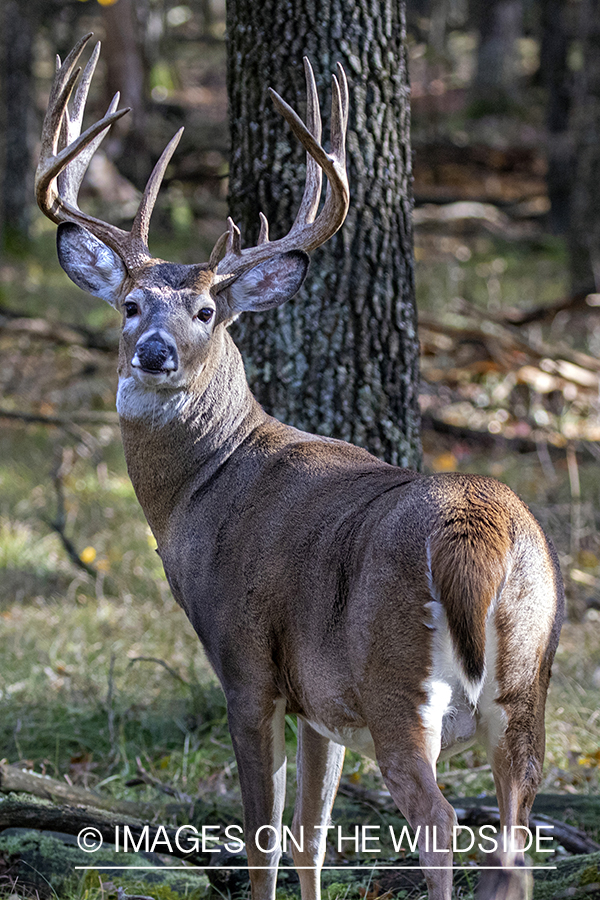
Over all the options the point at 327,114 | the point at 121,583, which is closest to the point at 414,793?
the point at 327,114

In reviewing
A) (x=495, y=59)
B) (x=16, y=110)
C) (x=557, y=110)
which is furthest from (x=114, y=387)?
(x=495, y=59)

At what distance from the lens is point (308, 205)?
13.4ft

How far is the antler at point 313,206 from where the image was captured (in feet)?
12.6

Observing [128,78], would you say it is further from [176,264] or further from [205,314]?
[205,314]

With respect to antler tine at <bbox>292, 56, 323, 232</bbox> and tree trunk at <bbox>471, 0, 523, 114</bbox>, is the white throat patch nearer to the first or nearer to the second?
antler tine at <bbox>292, 56, 323, 232</bbox>

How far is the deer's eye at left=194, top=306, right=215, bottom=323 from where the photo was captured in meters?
3.79

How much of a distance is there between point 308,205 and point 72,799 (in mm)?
2436

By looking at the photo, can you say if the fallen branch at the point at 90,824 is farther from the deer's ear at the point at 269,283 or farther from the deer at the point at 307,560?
the deer's ear at the point at 269,283

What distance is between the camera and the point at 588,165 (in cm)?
1152

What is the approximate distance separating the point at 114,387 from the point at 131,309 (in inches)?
222

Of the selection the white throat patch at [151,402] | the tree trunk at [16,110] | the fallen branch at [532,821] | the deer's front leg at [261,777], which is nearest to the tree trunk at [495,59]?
the tree trunk at [16,110]

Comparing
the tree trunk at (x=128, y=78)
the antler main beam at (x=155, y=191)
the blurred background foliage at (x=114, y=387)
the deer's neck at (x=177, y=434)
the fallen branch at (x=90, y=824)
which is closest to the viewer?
the fallen branch at (x=90, y=824)

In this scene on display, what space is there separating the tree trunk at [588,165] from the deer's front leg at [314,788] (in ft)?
28.1

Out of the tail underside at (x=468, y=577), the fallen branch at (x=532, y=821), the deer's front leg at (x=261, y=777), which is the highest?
the tail underside at (x=468, y=577)
